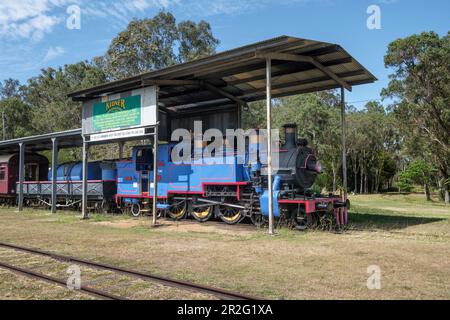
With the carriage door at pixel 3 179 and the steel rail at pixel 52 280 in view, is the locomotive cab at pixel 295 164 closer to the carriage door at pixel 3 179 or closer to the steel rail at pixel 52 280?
the steel rail at pixel 52 280

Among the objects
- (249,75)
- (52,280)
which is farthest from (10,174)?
(52,280)

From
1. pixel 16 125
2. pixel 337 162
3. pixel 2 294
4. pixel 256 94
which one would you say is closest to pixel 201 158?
pixel 256 94

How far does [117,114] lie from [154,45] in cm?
2771

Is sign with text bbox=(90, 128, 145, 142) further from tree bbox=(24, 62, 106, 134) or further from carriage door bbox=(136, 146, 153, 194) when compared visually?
tree bbox=(24, 62, 106, 134)

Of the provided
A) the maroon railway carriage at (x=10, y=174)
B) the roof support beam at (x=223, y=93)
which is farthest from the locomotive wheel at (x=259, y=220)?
the maroon railway carriage at (x=10, y=174)

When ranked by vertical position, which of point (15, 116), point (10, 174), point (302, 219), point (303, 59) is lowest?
point (302, 219)

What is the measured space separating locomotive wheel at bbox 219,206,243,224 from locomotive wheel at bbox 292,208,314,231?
85.3 inches

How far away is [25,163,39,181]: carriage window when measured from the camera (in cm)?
2717

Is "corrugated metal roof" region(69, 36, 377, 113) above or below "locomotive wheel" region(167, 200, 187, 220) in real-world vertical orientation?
above

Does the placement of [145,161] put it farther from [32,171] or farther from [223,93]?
[32,171]

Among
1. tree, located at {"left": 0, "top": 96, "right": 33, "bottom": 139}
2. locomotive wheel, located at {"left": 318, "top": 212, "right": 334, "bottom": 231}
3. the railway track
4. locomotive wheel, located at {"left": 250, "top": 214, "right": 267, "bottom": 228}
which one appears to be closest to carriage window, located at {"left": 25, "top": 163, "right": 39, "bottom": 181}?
locomotive wheel, located at {"left": 250, "top": 214, "right": 267, "bottom": 228}

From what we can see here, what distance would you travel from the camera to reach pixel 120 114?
15.9 m

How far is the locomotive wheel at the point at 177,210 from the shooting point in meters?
15.9

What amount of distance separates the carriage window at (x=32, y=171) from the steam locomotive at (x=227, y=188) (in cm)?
906
